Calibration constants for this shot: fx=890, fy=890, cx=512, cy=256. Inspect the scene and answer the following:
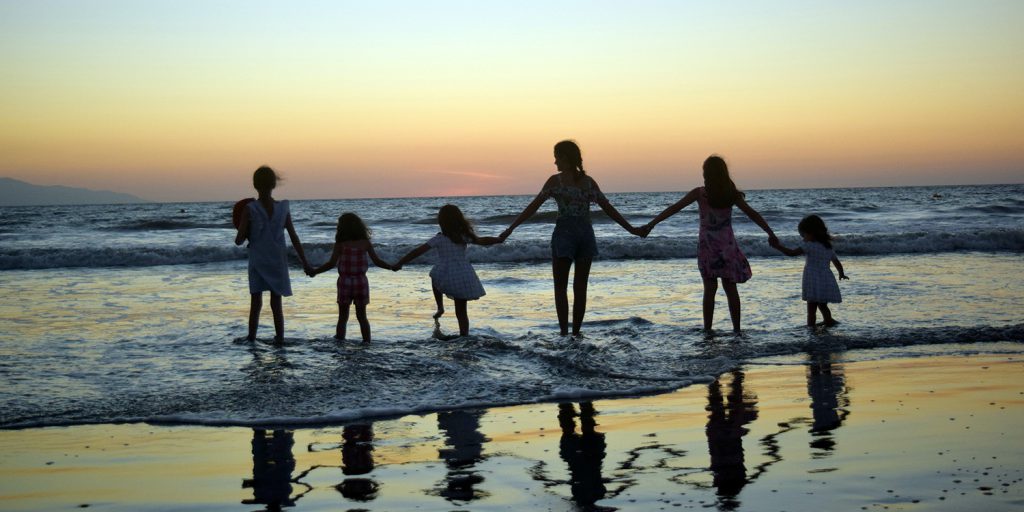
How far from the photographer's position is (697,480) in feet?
12.4

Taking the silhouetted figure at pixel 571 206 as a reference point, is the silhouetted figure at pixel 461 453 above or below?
below

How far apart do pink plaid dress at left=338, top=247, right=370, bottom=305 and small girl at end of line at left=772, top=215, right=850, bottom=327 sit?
4.11 metres

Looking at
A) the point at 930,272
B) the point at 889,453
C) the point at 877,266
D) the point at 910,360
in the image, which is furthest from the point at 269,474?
the point at 877,266

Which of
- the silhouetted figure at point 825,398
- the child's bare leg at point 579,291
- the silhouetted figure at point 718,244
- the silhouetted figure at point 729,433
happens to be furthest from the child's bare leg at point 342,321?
the silhouetted figure at point 825,398

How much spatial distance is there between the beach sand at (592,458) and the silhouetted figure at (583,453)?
1cm

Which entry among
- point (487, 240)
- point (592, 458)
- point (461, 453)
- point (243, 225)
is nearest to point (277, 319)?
point (243, 225)

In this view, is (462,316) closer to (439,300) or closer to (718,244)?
(439,300)

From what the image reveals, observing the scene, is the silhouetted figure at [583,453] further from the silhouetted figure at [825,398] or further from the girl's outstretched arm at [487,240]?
the girl's outstretched arm at [487,240]

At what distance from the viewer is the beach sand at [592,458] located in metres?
3.59

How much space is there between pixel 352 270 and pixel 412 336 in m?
0.92

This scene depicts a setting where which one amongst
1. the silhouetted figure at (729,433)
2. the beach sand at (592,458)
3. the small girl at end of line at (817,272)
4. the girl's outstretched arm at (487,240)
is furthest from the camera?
the small girl at end of line at (817,272)

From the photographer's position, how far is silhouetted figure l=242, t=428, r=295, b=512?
3.65 meters

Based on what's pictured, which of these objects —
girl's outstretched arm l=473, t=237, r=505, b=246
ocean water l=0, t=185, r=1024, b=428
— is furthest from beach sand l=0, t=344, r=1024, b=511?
girl's outstretched arm l=473, t=237, r=505, b=246

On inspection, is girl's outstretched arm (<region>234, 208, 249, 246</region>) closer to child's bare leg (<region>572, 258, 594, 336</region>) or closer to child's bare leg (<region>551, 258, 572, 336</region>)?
child's bare leg (<region>551, 258, 572, 336</region>)
